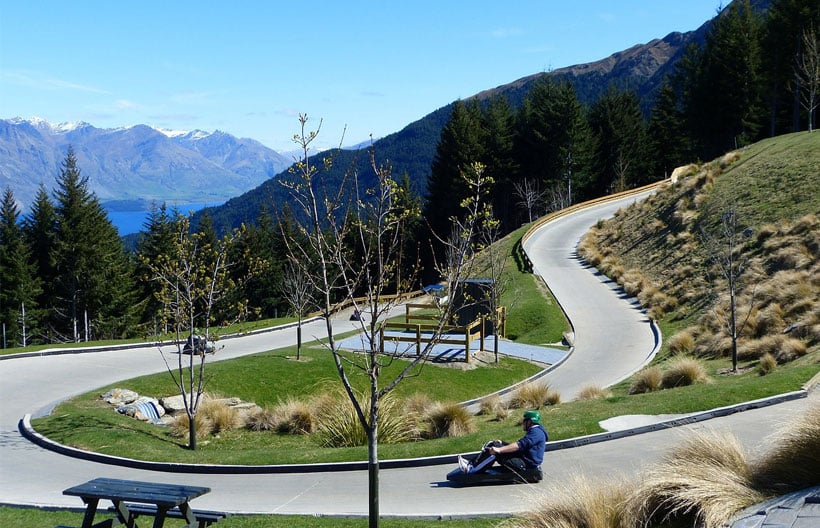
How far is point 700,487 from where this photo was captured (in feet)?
20.5

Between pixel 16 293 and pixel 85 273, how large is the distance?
4425 millimetres

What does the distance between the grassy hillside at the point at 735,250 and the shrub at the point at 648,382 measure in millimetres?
3270

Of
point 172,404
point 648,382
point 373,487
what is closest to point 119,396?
point 172,404

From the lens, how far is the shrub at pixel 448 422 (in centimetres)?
1361

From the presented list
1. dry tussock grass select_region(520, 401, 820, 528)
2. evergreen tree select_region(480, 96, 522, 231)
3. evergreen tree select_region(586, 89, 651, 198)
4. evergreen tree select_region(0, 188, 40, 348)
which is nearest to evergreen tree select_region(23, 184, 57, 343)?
evergreen tree select_region(0, 188, 40, 348)

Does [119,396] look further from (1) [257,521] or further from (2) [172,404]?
(1) [257,521]

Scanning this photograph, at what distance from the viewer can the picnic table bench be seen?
23.9ft

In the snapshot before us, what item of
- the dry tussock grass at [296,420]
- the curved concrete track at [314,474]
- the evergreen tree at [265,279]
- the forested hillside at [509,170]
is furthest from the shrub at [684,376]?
the evergreen tree at [265,279]

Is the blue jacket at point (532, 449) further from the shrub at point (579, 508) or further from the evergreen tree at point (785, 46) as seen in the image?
the evergreen tree at point (785, 46)

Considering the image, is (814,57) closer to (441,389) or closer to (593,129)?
(593,129)

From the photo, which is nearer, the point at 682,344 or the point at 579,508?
the point at 579,508

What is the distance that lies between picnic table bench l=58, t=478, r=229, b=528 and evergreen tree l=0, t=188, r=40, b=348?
41433 millimetres

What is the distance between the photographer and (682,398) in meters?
13.1

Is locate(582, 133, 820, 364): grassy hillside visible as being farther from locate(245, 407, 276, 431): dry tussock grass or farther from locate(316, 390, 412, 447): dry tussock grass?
locate(245, 407, 276, 431): dry tussock grass
